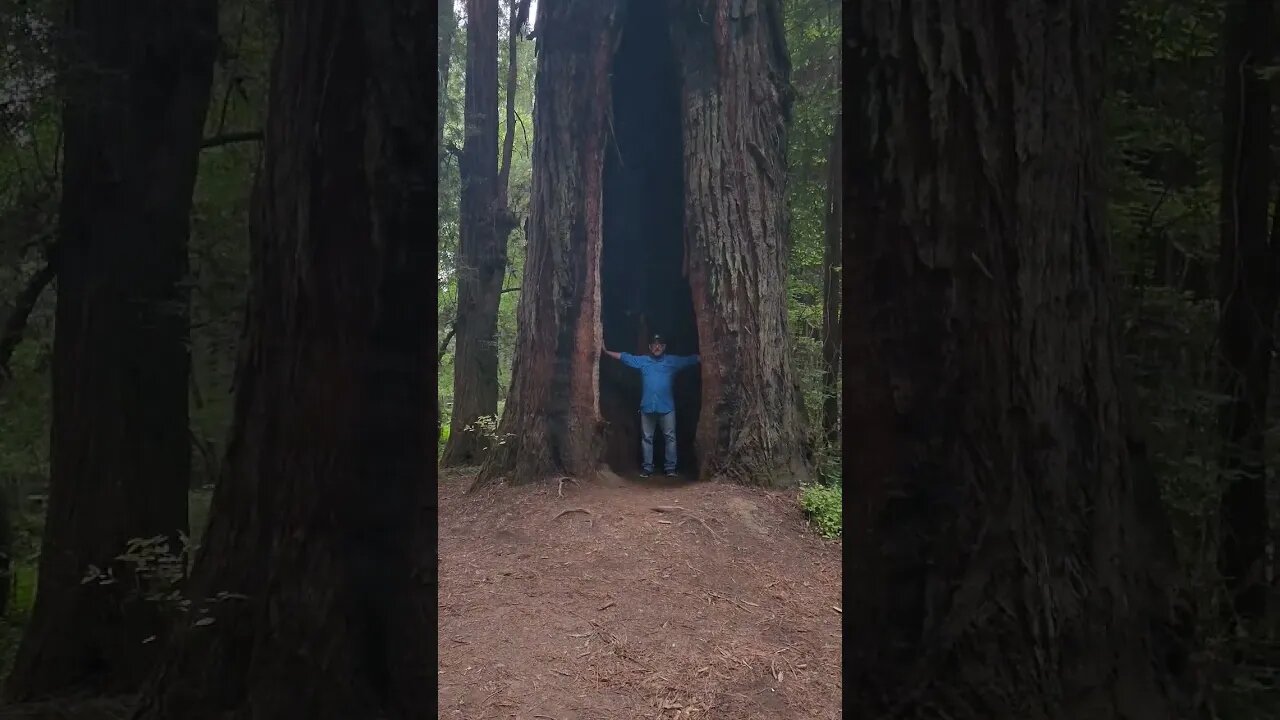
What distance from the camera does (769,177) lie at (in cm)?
944

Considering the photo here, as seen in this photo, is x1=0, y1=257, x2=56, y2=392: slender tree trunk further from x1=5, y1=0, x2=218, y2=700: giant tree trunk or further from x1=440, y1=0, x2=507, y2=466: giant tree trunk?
x1=440, y1=0, x2=507, y2=466: giant tree trunk

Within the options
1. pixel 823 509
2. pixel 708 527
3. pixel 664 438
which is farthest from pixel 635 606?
pixel 664 438

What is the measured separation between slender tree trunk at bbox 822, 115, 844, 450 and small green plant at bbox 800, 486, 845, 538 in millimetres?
3493

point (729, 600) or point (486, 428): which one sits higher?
point (486, 428)

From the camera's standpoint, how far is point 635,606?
6.81m

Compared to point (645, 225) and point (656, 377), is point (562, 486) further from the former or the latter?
point (645, 225)

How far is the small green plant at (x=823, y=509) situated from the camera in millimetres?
8336
